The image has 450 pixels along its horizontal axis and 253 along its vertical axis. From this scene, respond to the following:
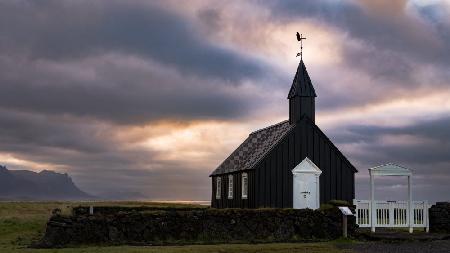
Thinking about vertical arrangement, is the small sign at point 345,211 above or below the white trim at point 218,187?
below

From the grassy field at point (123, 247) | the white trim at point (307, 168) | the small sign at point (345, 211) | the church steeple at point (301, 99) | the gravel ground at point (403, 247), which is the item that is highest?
the church steeple at point (301, 99)

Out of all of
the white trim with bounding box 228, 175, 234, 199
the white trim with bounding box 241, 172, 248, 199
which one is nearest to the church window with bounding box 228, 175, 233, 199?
the white trim with bounding box 228, 175, 234, 199

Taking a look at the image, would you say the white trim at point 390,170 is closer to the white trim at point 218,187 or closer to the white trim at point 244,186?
the white trim at point 244,186

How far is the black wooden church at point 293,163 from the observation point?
131ft

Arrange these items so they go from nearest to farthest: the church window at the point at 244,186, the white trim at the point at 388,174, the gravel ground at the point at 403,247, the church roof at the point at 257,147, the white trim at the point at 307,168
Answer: the gravel ground at the point at 403,247
the white trim at the point at 388,174
the white trim at the point at 307,168
the church roof at the point at 257,147
the church window at the point at 244,186

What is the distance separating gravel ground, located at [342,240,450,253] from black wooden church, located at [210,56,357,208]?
32.3 feet

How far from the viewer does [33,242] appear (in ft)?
101

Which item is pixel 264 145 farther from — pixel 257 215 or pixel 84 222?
pixel 84 222

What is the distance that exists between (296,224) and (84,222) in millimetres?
11159

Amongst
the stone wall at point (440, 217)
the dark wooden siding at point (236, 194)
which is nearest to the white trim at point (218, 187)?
the dark wooden siding at point (236, 194)

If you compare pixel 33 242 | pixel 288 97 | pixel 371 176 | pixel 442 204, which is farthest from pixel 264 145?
pixel 33 242

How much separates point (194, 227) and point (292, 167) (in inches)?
417

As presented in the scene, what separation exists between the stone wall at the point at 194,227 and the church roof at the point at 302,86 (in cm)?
1071

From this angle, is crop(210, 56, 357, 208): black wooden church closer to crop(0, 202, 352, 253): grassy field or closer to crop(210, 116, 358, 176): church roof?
crop(210, 116, 358, 176): church roof
